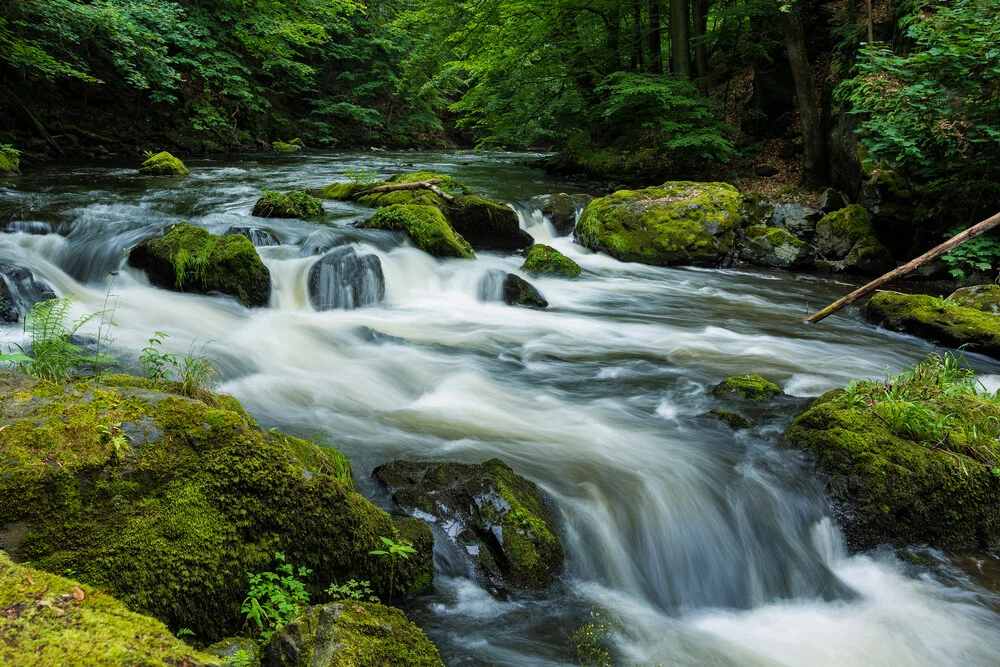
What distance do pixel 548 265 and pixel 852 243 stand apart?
5.56 metres

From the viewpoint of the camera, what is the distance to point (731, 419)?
5219 millimetres

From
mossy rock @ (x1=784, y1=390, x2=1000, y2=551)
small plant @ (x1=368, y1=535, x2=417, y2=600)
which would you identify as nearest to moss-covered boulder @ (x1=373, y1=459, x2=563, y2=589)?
small plant @ (x1=368, y1=535, x2=417, y2=600)

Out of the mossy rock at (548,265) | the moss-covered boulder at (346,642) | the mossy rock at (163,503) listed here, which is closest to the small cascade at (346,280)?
the mossy rock at (548,265)

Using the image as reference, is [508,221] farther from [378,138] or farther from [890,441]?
[378,138]

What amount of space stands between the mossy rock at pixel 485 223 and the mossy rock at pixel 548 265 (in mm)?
1004

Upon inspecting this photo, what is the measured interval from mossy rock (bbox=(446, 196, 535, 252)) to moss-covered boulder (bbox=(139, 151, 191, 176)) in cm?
720

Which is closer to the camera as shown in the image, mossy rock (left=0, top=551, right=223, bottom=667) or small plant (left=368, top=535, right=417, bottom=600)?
mossy rock (left=0, top=551, right=223, bottom=667)

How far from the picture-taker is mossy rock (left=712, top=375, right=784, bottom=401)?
227 inches

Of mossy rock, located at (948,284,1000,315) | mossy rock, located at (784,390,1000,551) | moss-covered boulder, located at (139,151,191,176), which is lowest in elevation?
mossy rock, located at (784,390,1000,551)

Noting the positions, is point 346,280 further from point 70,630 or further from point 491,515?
point 70,630

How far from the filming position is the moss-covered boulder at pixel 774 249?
11.3 meters

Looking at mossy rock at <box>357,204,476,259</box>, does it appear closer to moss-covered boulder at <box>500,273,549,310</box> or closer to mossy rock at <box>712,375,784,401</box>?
moss-covered boulder at <box>500,273,549,310</box>

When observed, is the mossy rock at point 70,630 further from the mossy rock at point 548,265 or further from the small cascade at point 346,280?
the mossy rock at point 548,265

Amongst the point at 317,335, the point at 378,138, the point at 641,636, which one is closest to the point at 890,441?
the point at 641,636
